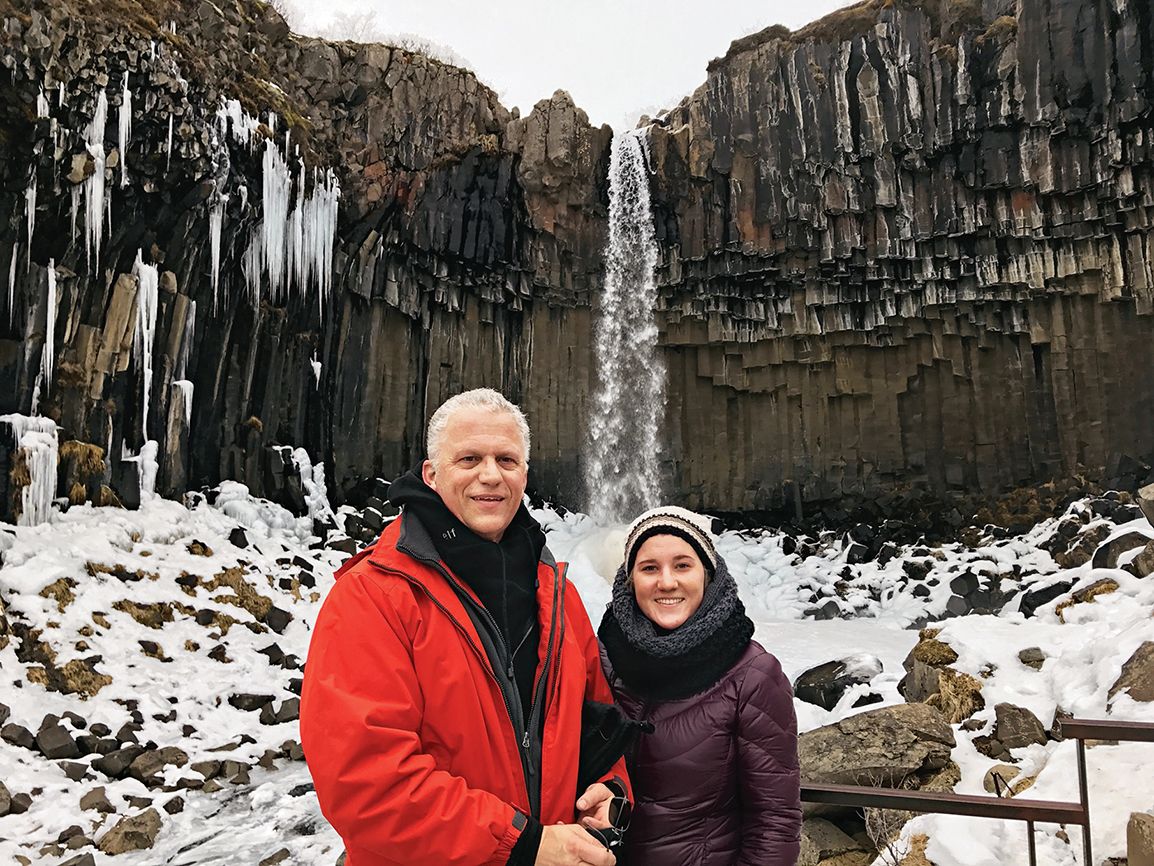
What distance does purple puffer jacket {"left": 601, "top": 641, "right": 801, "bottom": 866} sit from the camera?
226cm

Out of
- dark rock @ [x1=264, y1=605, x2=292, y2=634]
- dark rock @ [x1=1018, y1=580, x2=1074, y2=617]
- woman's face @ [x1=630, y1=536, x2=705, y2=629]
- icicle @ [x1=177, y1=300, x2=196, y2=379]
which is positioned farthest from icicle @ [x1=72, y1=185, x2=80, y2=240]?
dark rock @ [x1=1018, y1=580, x2=1074, y2=617]

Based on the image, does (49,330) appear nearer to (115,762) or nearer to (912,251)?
(115,762)

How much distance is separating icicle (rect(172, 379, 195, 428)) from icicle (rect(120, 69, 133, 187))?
12.3ft

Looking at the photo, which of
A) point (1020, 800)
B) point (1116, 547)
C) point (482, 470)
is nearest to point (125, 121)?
point (482, 470)

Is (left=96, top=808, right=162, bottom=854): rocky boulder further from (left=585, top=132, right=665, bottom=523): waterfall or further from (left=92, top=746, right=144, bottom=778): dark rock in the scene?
(left=585, top=132, right=665, bottom=523): waterfall

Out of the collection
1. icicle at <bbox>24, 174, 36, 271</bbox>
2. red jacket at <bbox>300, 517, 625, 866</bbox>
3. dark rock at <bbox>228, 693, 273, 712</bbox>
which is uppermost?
icicle at <bbox>24, 174, 36, 271</bbox>

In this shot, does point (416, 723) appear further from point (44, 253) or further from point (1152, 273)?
point (1152, 273)

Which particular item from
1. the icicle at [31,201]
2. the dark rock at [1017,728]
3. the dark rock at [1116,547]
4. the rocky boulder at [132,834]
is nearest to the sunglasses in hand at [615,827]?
the dark rock at [1017,728]

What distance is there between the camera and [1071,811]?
2717mm

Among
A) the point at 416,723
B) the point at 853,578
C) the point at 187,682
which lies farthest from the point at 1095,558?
the point at 187,682

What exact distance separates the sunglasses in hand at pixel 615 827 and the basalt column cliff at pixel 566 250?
11921 mm

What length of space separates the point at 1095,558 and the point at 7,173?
56.8 feet

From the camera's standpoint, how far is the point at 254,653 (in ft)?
35.8

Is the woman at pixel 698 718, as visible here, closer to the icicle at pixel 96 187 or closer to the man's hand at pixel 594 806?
the man's hand at pixel 594 806
